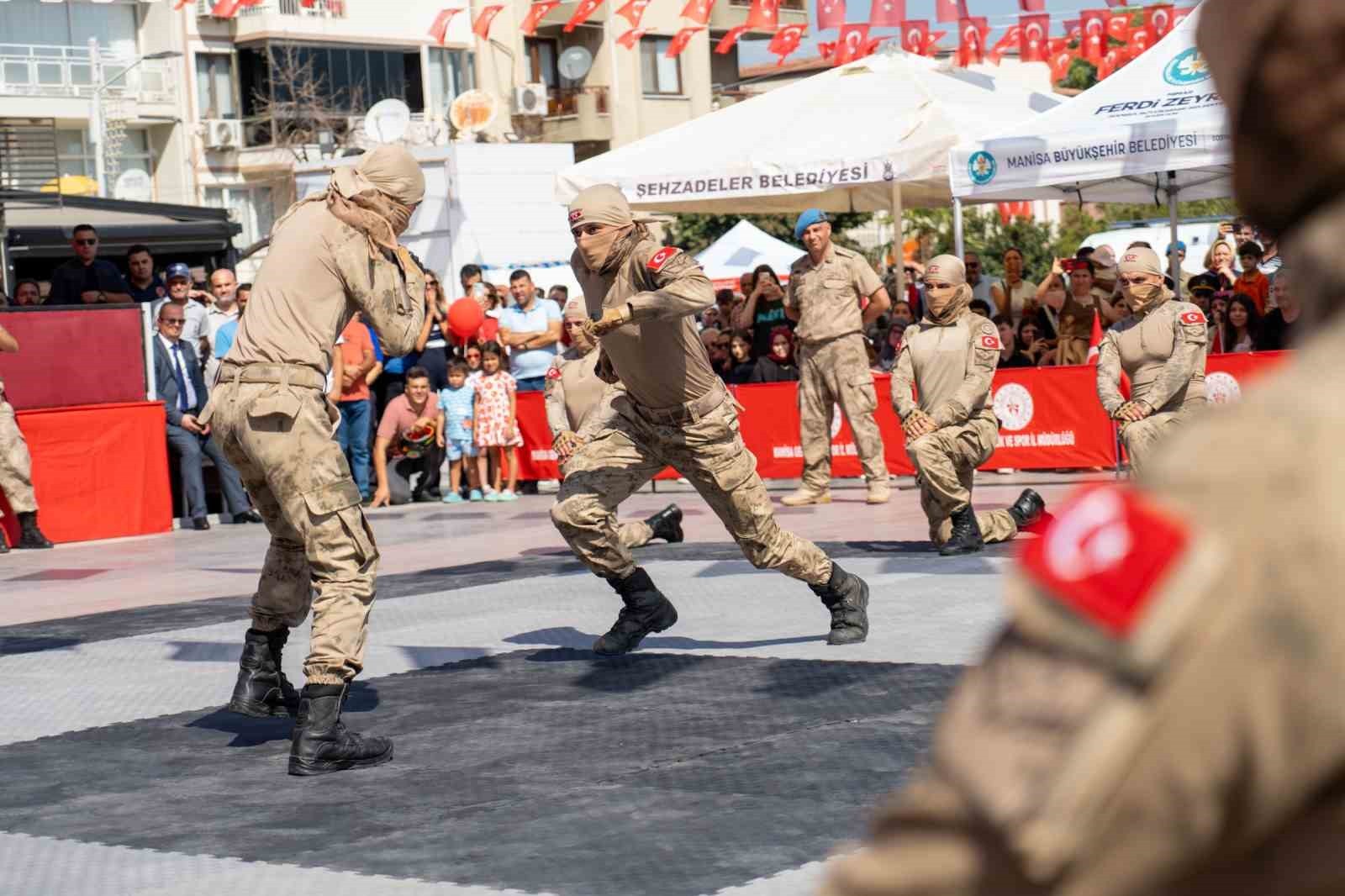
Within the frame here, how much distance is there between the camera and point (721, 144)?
1762 centimetres

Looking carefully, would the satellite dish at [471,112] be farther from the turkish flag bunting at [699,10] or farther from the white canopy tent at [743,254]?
the turkish flag bunting at [699,10]

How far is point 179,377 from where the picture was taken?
1633cm

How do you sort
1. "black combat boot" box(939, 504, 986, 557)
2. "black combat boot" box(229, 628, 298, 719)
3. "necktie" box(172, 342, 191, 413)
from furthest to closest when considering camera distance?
"necktie" box(172, 342, 191, 413)
"black combat boot" box(939, 504, 986, 557)
"black combat boot" box(229, 628, 298, 719)

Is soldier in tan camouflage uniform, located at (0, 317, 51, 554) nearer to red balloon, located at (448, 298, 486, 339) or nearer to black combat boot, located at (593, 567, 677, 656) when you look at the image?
red balloon, located at (448, 298, 486, 339)

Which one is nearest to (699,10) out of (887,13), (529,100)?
(887,13)

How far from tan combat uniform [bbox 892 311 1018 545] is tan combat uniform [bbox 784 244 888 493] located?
292 centimetres

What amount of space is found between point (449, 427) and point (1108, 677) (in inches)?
642

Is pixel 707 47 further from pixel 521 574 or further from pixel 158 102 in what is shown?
pixel 521 574

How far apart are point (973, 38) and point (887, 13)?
1.67 m

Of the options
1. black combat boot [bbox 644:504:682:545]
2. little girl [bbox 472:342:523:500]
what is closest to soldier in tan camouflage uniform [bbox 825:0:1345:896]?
black combat boot [bbox 644:504:682:545]

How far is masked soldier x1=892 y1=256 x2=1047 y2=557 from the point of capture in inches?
440

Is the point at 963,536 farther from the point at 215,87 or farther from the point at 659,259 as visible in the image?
the point at 215,87

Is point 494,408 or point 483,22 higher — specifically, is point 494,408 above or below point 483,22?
below

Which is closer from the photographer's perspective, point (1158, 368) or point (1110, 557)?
point (1110, 557)
